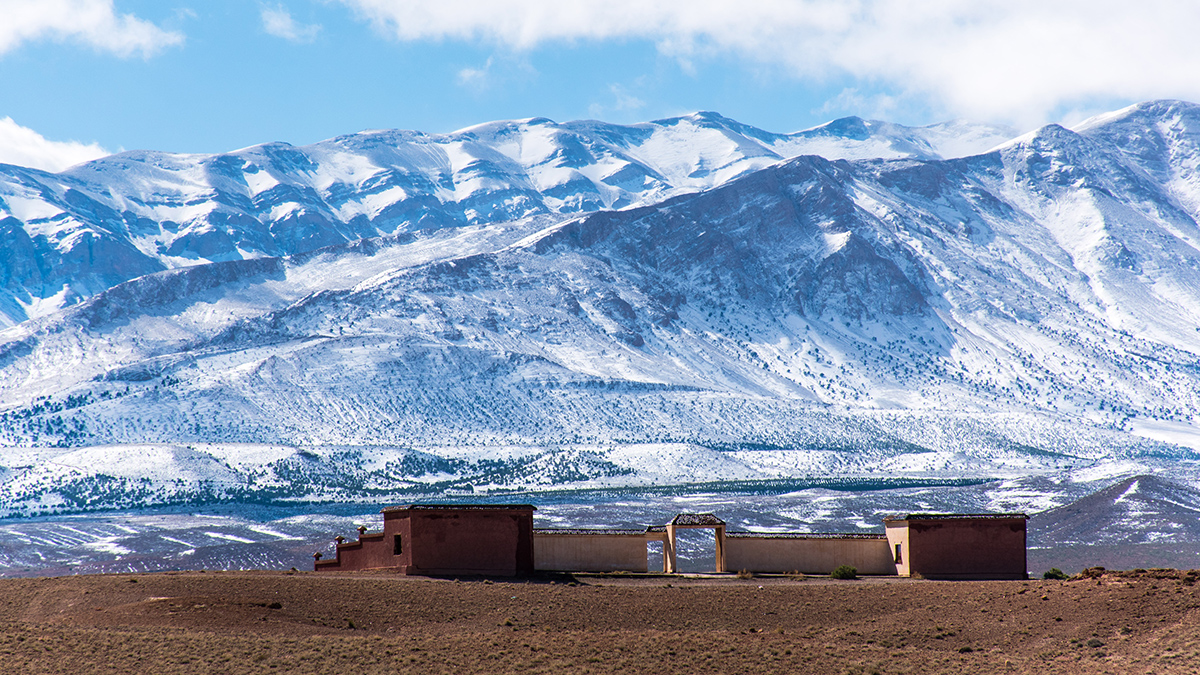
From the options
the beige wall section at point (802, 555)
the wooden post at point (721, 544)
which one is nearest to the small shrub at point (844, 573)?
the beige wall section at point (802, 555)

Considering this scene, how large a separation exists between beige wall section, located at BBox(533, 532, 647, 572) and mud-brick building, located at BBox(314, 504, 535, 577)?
1654 millimetres

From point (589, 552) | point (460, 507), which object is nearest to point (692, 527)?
point (589, 552)

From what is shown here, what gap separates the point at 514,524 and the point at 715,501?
8864 cm

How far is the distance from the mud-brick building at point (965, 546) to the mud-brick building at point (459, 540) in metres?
14.5

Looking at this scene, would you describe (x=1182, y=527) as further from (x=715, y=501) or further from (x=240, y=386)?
(x=240, y=386)

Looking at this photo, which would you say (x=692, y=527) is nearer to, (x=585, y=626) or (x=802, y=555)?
(x=802, y=555)

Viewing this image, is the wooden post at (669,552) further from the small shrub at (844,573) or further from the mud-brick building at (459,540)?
the mud-brick building at (459,540)

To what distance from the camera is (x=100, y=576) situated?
40.7 meters

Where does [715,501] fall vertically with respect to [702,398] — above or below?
below

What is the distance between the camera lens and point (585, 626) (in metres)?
35.0

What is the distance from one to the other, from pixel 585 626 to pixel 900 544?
16140mm

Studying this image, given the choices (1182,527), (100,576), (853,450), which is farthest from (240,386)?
(100,576)

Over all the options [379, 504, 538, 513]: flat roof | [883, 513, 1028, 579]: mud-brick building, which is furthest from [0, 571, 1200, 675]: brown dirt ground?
[883, 513, 1028, 579]: mud-brick building

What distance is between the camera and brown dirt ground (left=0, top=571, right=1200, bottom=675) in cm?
3131
